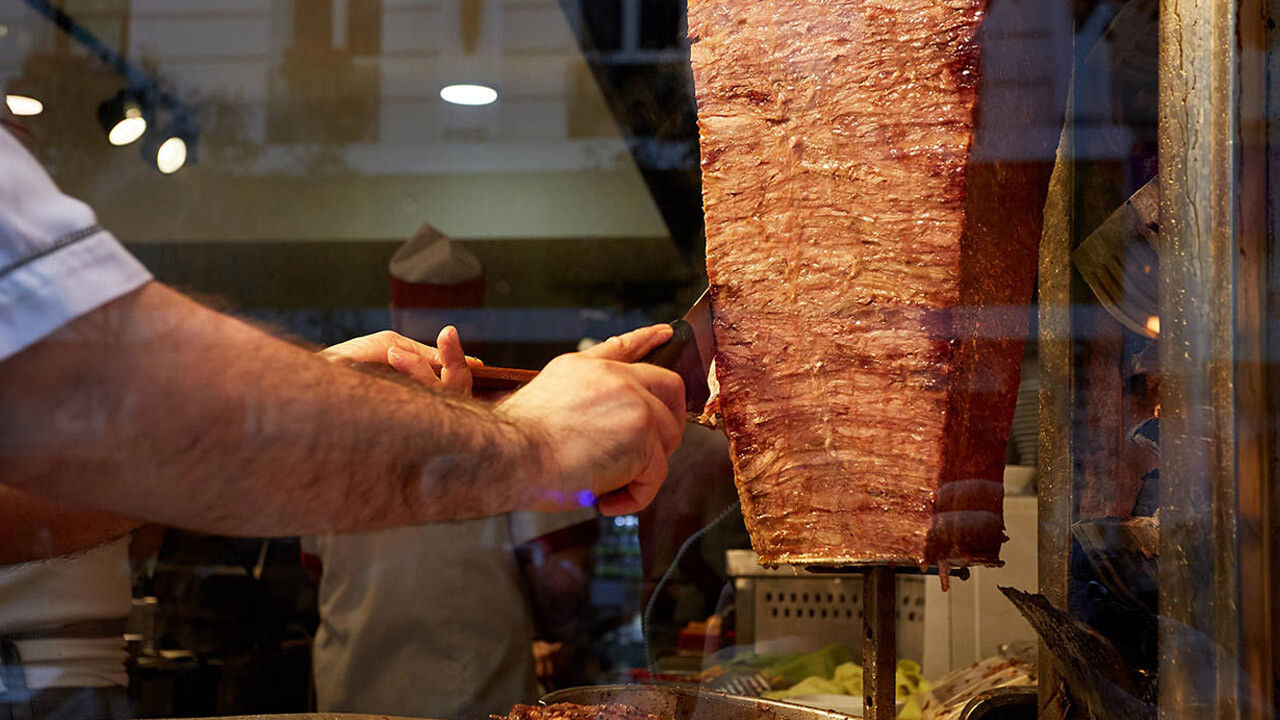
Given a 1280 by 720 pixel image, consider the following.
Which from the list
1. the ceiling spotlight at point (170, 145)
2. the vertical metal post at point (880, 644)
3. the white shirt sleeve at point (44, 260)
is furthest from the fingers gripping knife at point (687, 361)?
the white shirt sleeve at point (44, 260)

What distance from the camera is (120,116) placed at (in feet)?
3.95

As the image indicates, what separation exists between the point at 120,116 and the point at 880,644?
111 centimetres

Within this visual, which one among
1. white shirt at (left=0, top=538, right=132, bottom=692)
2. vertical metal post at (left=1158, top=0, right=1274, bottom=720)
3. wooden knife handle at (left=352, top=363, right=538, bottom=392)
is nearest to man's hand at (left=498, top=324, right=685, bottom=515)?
wooden knife handle at (left=352, top=363, right=538, bottom=392)

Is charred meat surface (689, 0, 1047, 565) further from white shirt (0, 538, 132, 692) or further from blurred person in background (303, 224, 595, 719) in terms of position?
blurred person in background (303, 224, 595, 719)

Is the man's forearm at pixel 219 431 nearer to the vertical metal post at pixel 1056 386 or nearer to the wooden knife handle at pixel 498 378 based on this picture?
the wooden knife handle at pixel 498 378

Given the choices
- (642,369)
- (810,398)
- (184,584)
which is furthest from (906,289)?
(184,584)

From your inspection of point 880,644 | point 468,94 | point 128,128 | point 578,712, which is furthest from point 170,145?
point 880,644

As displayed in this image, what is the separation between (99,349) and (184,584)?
1.68m

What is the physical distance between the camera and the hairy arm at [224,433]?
73 cm

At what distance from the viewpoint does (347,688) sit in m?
2.57

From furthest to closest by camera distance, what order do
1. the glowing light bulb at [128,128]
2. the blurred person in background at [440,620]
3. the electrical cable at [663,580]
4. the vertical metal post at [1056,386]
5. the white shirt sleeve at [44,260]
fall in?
the blurred person in background at [440,620] → the electrical cable at [663,580] → the vertical metal post at [1056,386] → the glowing light bulb at [128,128] → the white shirt sleeve at [44,260]

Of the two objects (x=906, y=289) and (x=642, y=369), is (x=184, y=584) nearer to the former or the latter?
(x=642, y=369)

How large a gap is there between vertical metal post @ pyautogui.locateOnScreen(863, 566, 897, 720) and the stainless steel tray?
7 centimetres

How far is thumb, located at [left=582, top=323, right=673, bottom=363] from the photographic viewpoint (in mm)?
1210
